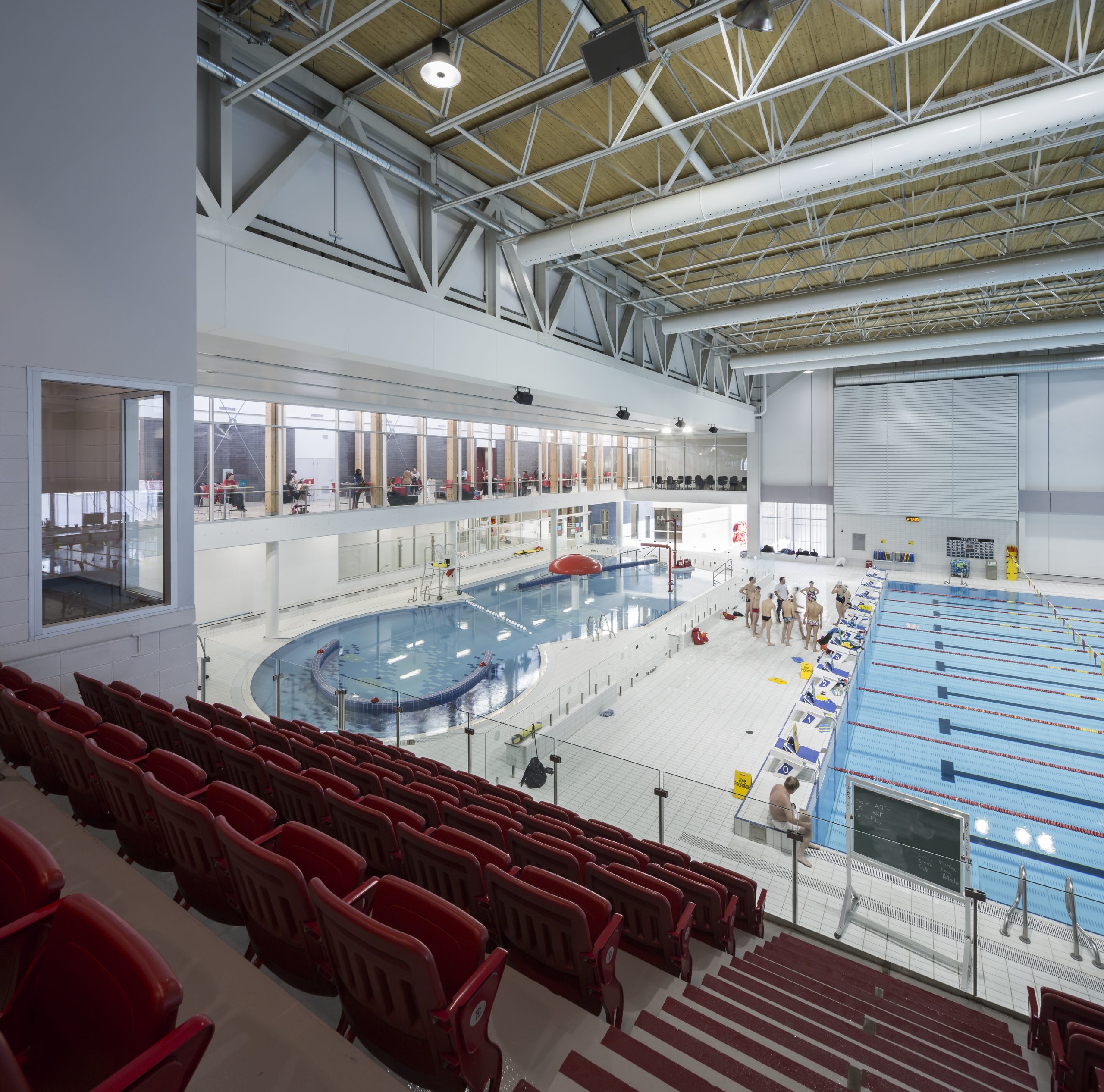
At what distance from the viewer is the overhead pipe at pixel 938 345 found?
16500mm

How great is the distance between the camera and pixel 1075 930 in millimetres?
4223

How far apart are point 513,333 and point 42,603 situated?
7.84 m

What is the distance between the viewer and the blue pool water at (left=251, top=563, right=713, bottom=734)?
834 cm

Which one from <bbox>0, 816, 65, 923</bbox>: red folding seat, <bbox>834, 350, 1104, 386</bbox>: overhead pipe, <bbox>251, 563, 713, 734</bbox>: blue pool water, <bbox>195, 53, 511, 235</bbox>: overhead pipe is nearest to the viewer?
<bbox>0, 816, 65, 923</bbox>: red folding seat

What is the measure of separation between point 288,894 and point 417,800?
1.65m

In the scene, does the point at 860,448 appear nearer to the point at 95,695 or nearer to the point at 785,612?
the point at 785,612

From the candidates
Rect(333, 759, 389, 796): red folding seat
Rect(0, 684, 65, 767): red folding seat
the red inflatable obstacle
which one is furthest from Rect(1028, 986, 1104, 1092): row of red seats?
the red inflatable obstacle

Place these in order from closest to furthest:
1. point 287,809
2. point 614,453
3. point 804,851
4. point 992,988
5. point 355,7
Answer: point 287,809 → point 992,988 → point 804,851 → point 355,7 → point 614,453

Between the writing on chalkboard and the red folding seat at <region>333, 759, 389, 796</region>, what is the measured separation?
354 centimetres

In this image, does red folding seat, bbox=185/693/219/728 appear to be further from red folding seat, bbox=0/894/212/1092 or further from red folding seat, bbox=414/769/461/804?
red folding seat, bbox=0/894/212/1092

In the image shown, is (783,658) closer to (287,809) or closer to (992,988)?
(992,988)

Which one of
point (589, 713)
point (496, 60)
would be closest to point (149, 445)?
point (496, 60)

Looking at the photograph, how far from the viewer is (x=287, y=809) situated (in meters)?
3.38

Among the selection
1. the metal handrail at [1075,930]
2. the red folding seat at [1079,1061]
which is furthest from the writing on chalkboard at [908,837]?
the red folding seat at [1079,1061]
